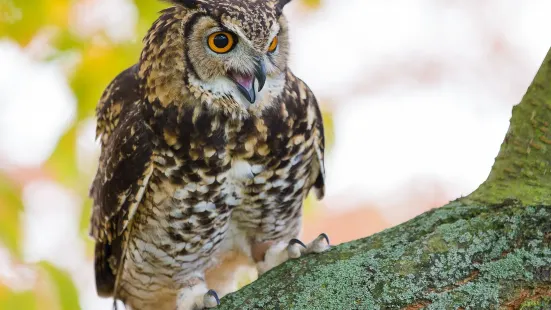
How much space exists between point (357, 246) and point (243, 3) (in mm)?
749

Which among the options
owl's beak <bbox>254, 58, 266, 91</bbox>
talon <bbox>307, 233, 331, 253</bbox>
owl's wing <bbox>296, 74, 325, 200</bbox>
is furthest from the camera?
owl's wing <bbox>296, 74, 325, 200</bbox>

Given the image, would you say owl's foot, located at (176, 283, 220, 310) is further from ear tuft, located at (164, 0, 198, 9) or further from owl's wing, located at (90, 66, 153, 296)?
ear tuft, located at (164, 0, 198, 9)

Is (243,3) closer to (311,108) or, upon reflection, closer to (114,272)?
(311,108)

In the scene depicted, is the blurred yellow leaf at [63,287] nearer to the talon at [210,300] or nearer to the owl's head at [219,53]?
the talon at [210,300]

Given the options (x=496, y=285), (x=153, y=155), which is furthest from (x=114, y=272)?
(x=496, y=285)

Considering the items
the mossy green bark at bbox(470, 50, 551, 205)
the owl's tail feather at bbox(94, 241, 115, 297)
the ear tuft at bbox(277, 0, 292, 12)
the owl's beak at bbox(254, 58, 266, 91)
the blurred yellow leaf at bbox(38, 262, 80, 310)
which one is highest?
the ear tuft at bbox(277, 0, 292, 12)

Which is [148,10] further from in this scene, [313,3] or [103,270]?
[103,270]

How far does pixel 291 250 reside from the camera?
1.96m

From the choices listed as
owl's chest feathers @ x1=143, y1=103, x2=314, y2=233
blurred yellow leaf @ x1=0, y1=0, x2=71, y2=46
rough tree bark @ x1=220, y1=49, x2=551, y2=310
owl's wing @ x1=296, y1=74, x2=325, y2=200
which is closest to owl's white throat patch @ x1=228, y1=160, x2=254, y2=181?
owl's chest feathers @ x1=143, y1=103, x2=314, y2=233

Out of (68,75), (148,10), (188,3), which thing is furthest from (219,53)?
(68,75)

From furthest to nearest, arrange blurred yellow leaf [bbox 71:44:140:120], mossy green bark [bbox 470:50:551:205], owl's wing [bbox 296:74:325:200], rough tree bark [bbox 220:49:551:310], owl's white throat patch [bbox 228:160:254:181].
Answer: blurred yellow leaf [bbox 71:44:140:120] → owl's wing [bbox 296:74:325:200] → owl's white throat patch [bbox 228:160:254:181] → mossy green bark [bbox 470:50:551:205] → rough tree bark [bbox 220:49:551:310]

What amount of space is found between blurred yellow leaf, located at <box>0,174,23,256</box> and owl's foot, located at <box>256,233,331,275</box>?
79 cm

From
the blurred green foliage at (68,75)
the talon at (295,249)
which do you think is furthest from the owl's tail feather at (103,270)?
the talon at (295,249)

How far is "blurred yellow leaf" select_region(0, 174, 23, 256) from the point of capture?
194 centimetres
